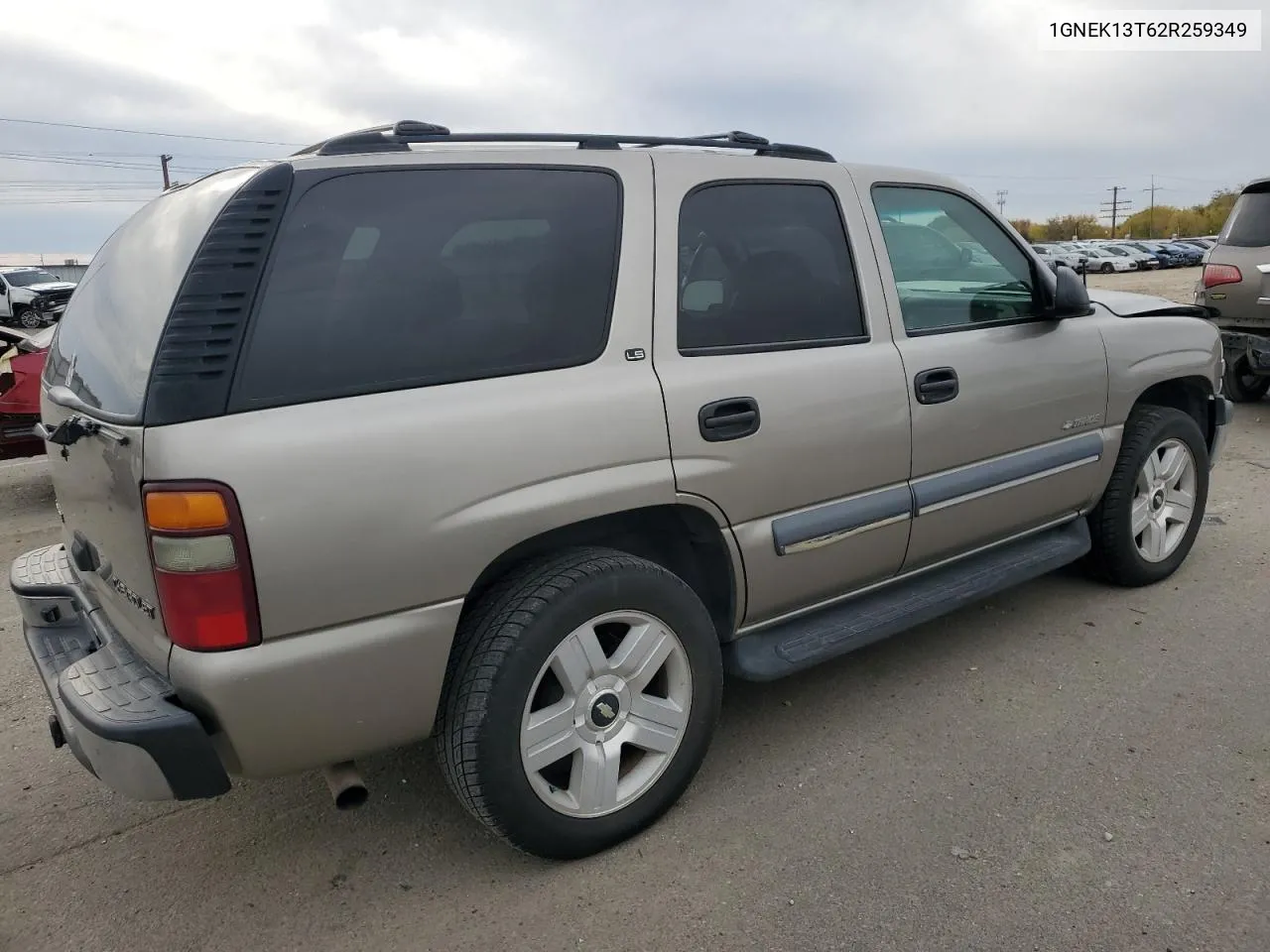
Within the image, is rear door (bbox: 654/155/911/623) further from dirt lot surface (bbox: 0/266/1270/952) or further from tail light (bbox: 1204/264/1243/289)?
tail light (bbox: 1204/264/1243/289)

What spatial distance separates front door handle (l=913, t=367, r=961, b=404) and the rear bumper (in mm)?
2292

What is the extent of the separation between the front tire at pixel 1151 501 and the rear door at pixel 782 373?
4.66 ft

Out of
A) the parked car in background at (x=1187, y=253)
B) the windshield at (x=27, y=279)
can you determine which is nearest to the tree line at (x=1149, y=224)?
the parked car in background at (x=1187, y=253)

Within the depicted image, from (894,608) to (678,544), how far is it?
0.87 meters

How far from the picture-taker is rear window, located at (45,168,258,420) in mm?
2129

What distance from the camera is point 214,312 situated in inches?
80.1

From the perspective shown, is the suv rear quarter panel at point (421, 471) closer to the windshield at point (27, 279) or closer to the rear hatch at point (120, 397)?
the rear hatch at point (120, 397)

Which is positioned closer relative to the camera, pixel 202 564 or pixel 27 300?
pixel 202 564

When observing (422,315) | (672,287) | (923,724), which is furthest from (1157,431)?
(422,315)

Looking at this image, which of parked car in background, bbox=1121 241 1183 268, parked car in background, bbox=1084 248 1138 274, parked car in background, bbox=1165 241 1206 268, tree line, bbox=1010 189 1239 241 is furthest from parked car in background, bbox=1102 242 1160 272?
tree line, bbox=1010 189 1239 241

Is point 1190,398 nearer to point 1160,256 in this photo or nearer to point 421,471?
point 421,471

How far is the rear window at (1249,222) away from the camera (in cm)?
770

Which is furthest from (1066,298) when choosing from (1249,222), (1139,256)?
(1139,256)

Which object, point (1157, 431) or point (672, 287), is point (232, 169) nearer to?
point (672, 287)
